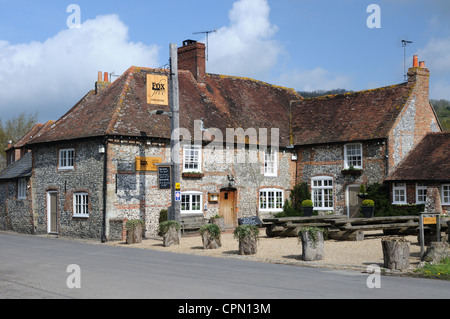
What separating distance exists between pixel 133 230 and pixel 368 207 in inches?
462

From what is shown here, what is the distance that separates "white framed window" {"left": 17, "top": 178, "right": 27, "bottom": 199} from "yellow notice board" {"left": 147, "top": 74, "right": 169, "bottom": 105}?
947 cm

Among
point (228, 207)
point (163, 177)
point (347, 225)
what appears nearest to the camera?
point (347, 225)

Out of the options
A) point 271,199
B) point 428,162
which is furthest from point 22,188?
point 428,162

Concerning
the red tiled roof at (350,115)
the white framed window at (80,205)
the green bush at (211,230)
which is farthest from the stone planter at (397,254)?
the white framed window at (80,205)

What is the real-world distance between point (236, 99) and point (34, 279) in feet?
71.5

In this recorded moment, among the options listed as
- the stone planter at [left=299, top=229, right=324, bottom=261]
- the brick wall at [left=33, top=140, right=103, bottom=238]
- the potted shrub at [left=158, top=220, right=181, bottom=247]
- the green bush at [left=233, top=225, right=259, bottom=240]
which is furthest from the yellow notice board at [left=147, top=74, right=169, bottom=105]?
the stone planter at [left=299, top=229, right=324, bottom=261]

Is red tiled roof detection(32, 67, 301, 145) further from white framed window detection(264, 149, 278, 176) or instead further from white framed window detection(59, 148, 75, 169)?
white framed window detection(264, 149, 278, 176)

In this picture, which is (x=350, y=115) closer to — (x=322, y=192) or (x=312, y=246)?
(x=322, y=192)

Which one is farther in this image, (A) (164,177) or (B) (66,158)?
(B) (66,158)

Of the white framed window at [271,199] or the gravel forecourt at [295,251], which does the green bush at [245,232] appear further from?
the white framed window at [271,199]

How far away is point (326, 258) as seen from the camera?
51.7ft

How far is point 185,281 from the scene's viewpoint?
36.5 ft

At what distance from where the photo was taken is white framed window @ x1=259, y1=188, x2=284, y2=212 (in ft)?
98.0

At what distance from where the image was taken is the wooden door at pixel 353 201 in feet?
92.6
